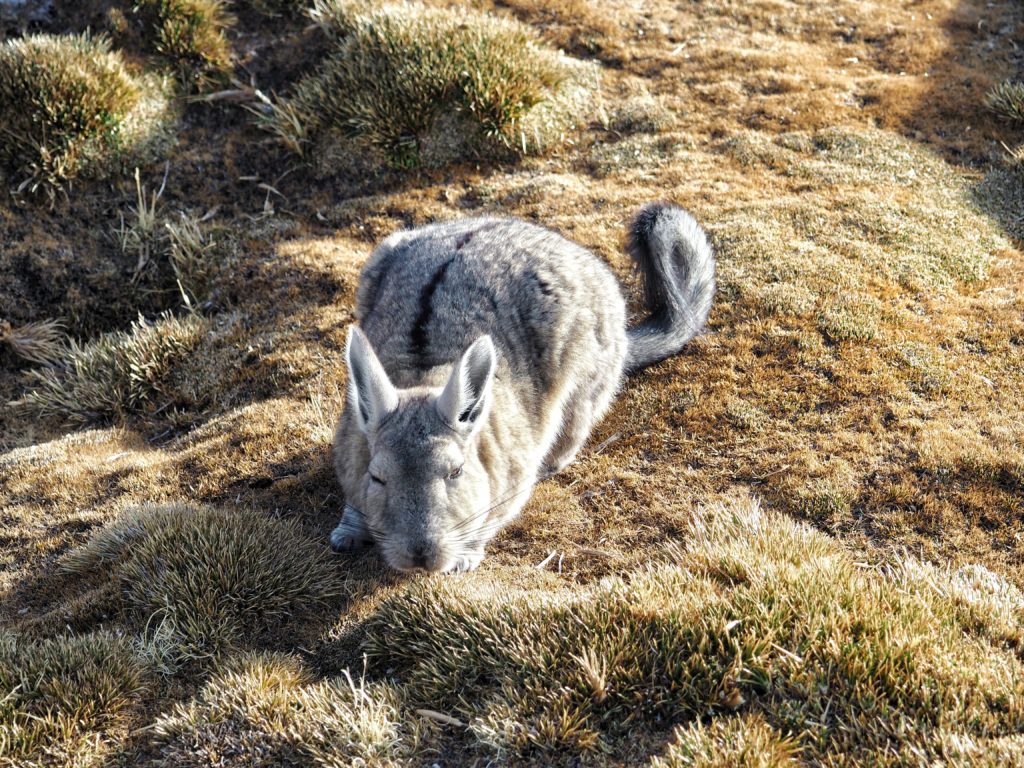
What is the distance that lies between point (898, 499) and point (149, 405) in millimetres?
6207

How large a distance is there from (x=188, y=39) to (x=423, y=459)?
804 cm

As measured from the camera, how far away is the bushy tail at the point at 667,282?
7047mm

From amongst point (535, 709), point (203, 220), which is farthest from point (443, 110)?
point (535, 709)

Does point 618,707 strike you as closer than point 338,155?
Yes

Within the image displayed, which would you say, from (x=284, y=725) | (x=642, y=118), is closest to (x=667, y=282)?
(x=642, y=118)

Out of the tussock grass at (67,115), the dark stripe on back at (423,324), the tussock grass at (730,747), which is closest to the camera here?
the tussock grass at (730,747)

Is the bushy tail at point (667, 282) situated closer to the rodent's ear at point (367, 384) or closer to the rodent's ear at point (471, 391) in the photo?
the rodent's ear at point (471, 391)

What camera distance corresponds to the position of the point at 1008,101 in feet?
31.9

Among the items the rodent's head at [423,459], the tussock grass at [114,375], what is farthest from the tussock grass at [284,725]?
the tussock grass at [114,375]

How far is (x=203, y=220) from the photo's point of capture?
371 inches

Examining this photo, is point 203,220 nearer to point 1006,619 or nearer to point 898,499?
point 898,499

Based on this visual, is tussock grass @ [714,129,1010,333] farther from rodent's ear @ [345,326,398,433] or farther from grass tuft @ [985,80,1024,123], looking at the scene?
rodent's ear @ [345,326,398,433]

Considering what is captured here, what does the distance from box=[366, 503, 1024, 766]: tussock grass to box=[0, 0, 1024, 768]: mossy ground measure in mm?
17

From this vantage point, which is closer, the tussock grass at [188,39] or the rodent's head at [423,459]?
the rodent's head at [423,459]
